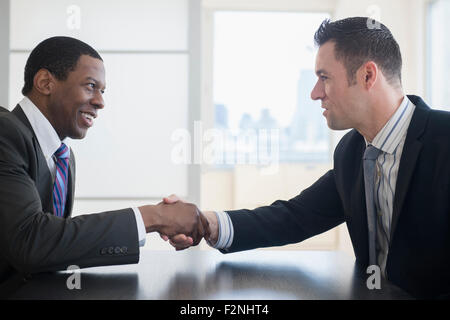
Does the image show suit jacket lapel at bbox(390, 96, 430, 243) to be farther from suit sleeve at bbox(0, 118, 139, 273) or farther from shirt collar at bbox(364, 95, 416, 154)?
suit sleeve at bbox(0, 118, 139, 273)

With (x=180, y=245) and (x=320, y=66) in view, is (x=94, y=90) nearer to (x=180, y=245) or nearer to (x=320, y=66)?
(x=180, y=245)

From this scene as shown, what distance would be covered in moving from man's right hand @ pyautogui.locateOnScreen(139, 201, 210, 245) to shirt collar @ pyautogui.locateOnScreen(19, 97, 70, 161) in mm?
406

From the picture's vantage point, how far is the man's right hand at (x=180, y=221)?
4.65 ft

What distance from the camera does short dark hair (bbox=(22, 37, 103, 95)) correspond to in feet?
5.41

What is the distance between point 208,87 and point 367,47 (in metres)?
3.64

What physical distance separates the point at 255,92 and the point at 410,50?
1698 millimetres

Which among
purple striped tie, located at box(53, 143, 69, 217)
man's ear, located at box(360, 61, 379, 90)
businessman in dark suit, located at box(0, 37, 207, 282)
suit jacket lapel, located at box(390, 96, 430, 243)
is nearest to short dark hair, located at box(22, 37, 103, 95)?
businessman in dark suit, located at box(0, 37, 207, 282)

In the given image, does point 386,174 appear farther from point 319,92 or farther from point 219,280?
point 219,280

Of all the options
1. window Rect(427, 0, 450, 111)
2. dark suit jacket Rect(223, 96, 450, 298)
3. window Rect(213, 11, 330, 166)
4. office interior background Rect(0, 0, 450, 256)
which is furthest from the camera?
window Rect(213, 11, 330, 166)

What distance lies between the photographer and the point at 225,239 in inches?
58.1

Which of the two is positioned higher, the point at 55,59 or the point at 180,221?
the point at 55,59

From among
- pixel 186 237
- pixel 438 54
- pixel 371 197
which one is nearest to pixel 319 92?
pixel 371 197

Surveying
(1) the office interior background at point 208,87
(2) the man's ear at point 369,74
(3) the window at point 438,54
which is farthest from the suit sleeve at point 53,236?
(3) the window at point 438,54

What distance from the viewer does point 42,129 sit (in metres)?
1.56
